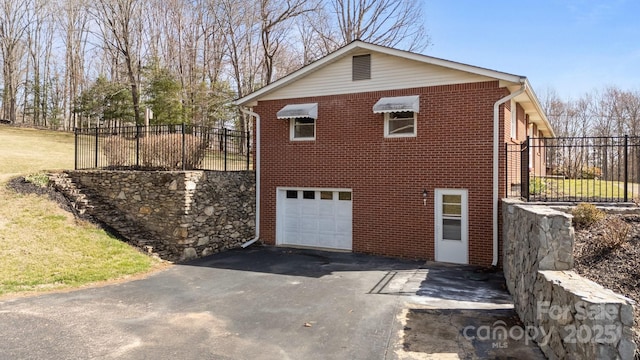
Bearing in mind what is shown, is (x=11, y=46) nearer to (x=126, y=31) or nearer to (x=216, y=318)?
(x=126, y=31)

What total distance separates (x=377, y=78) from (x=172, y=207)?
23.3 feet

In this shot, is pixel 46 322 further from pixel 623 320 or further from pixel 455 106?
pixel 455 106

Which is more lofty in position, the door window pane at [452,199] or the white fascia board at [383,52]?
the white fascia board at [383,52]

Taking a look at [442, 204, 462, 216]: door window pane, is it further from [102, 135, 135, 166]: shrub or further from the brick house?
[102, 135, 135, 166]: shrub

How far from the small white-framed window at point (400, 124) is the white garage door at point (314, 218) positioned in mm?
2264

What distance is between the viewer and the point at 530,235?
18.9 feet

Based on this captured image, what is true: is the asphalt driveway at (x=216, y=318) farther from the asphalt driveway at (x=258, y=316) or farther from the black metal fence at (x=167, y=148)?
the black metal fence at (x=167, y=148)

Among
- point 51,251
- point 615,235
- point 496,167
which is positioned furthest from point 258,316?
point 496,167

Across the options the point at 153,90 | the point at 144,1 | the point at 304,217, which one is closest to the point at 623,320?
the point at 304,217

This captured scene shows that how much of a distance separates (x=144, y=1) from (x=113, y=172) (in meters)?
19.8

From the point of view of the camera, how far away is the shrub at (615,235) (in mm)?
5473

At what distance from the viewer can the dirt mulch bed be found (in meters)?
4.57

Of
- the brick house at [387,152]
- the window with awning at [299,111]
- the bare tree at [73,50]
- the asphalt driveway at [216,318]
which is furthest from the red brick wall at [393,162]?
the bare tree at [73,50]

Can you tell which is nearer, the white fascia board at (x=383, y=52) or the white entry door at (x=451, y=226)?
the white fascia board at (x=383, y=52)
